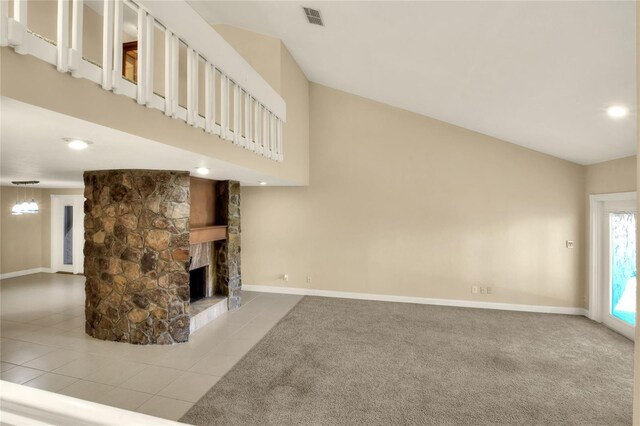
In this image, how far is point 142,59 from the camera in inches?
81.3

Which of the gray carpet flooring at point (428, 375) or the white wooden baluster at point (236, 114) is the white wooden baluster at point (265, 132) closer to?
the white wooden baluster at point (236, 114)

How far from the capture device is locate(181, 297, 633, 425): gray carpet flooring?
8.97 feet

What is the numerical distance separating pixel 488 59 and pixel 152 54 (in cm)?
299

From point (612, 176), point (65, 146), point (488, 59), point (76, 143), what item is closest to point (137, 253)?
point (65, 146)

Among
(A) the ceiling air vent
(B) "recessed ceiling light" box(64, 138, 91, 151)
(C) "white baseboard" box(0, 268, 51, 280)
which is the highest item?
(A) the ceiling air vent

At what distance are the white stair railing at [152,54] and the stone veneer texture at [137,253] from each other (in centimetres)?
138

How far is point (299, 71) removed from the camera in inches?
229

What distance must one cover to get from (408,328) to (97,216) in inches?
175

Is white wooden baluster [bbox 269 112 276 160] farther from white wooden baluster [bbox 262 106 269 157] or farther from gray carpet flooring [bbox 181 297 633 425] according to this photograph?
gray carpet flooring [bbox 181 297 633 425]

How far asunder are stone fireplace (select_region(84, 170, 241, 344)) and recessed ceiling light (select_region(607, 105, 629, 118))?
15.4 ft

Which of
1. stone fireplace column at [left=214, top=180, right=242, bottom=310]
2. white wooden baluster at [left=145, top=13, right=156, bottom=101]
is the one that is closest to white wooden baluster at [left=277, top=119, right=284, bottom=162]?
stone fireplace column at [left=214, top=180, right=242, bottom=310]

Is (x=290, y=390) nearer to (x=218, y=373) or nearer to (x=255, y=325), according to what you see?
(x=218, y=373)

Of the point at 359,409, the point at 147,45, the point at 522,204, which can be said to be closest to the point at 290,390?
the point at 359,409

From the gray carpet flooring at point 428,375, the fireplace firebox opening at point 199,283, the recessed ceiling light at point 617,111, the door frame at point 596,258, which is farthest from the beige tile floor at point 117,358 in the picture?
the door frame at point 596,258
